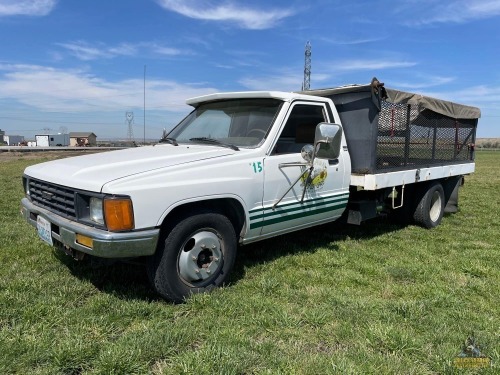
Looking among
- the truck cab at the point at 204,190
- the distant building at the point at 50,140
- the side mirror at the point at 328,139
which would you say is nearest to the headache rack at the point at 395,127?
the truck cab at the point at 204,190

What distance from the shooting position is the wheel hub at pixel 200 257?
365 cm

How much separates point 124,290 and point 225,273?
95 cm

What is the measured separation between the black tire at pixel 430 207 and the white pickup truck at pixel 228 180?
21.6 inches

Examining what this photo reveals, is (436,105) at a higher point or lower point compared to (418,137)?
higher

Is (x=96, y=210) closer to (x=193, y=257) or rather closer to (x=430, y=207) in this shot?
(x=193, y=257)

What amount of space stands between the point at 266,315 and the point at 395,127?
3.49 m

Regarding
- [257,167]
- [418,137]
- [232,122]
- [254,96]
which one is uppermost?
[254,96]

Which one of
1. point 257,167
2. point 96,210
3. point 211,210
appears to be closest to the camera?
point 96,210

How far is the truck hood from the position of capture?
11.0ft

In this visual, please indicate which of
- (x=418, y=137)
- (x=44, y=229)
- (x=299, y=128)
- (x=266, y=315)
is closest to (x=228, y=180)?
(x=266, y=315)

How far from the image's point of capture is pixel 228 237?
390 cm

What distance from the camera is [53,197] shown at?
3.73 m

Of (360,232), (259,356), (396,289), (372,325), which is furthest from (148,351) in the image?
(360,232)

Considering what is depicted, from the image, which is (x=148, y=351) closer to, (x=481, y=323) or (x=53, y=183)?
(x=53, y=183)
